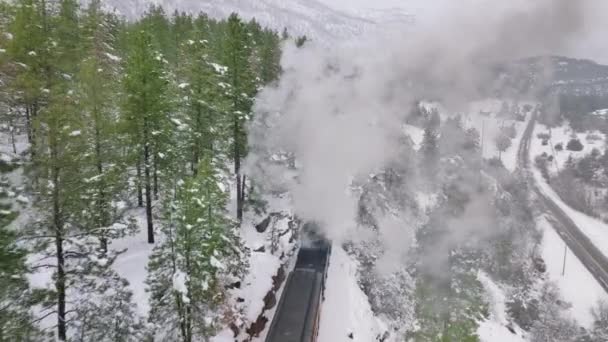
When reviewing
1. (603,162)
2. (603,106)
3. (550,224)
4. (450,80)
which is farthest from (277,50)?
(603,106)

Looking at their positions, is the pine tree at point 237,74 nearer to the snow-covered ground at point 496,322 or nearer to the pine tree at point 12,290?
the pine tree at point 12,290

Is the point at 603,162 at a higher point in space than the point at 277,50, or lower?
lower

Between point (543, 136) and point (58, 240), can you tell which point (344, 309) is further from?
point (543, 136)

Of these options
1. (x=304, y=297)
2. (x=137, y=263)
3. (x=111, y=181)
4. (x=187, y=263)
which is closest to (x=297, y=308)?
(x=304, y=297)

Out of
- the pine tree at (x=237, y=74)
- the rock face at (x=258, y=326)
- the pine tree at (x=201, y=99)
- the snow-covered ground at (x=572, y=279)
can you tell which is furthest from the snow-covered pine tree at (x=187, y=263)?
the snow-covered ground at (x=572, y=279)

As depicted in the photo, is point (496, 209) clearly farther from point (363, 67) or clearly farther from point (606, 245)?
point (363, 67)

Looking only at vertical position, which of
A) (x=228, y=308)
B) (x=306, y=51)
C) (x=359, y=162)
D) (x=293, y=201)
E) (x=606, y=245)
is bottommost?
(x=606, y=245)

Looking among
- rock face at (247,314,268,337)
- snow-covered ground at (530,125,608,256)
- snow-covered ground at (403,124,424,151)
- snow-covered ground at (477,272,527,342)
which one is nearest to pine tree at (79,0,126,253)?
rock face at (247,314,268,337)
